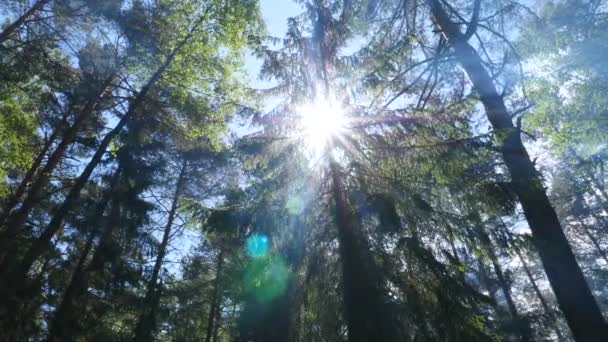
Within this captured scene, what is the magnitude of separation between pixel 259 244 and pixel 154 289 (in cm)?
832

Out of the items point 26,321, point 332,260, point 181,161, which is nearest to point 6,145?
point 26,321

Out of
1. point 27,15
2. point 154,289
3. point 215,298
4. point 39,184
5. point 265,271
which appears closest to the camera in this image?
point 265,271

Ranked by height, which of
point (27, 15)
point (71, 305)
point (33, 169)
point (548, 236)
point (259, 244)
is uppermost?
point (27, 15)

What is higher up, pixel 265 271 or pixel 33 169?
pixel 33 169

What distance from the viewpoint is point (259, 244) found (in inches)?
250

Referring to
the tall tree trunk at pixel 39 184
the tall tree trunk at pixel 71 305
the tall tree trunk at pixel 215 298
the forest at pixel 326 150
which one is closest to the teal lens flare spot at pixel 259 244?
the forest at pixel 326 150

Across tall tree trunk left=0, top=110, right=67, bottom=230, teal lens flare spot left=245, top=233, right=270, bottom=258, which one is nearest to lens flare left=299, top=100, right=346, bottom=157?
teal lens flare spot left=245, top=233, right=270, bottom=258

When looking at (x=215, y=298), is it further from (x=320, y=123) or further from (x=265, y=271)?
(x=320, y=123)

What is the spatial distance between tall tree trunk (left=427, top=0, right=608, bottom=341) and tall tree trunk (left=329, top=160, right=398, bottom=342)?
2.26 m

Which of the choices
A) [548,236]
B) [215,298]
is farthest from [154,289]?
[548,236]

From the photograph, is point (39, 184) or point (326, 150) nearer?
point (326, 150)

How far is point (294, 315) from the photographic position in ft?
20.8

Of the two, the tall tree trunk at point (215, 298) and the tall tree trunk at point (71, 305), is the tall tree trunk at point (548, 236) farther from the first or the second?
the tall tree trunk at point (215, 298)

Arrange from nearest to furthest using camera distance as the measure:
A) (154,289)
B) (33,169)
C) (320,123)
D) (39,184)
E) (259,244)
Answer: (259,244) → (320,123) → (39,184) → (33,169) → (154,289)
